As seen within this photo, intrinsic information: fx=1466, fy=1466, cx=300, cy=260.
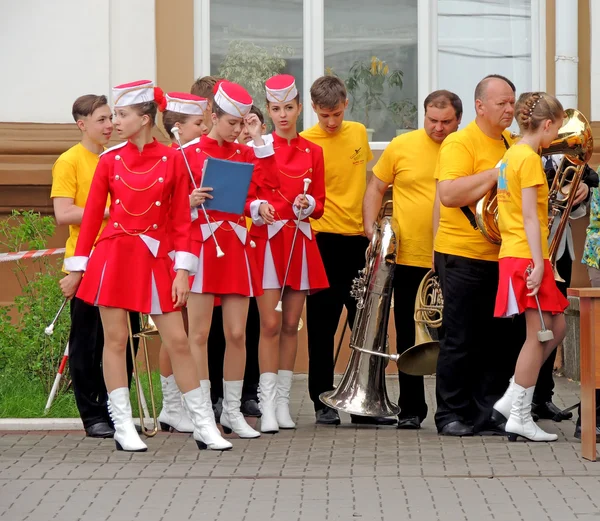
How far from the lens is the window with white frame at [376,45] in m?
11.1

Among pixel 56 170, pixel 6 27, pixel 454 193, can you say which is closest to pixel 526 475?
pixel 454 193

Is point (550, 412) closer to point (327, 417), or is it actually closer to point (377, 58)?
point (327, 417)

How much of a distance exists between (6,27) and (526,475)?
231 inches

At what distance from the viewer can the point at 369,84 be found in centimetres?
1109

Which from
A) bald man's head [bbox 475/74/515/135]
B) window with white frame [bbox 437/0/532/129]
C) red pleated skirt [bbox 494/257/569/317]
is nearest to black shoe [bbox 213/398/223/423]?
red pleated skirt [bbox 494/257/569/317]

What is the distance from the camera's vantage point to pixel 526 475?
6.53 metres

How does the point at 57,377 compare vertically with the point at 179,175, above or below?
below

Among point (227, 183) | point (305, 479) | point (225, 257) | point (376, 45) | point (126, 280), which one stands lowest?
point (305, 479)

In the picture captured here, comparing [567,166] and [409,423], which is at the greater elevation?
[567,166]

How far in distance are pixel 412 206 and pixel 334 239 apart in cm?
56

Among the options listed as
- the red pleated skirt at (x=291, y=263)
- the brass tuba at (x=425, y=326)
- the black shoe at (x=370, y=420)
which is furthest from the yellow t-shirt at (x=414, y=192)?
the black shoe at (x=370, y=420)

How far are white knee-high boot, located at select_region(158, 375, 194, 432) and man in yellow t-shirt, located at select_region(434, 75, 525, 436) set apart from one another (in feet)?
4.47

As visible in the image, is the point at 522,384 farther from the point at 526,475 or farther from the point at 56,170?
the point at 56,170

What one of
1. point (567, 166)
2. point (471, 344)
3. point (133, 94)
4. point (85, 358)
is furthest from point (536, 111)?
point (85, 358)
